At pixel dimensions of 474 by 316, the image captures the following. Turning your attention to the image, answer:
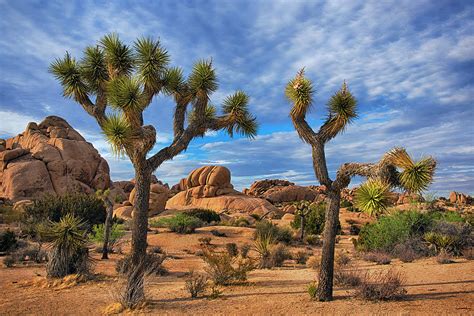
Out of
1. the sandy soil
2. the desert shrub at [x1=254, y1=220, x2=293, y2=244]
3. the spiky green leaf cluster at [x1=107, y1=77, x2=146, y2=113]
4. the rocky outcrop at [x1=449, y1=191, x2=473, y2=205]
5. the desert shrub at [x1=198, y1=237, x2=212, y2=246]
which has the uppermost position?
the rocky outcrop at [x1=449, y1=191, x2=473, y2=205]

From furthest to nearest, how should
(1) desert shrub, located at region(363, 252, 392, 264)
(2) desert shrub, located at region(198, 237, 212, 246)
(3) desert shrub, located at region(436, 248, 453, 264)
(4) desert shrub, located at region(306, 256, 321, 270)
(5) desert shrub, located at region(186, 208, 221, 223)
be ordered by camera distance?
(5) desert shrub, located at region(186, 208, 221, 223) < (2) desert shrub, located at region(198, 237, 212, 246) < (1) desert shrub, located at region(363, 252, 392, 264) < (4) desert shrub, located at region(306, 256, 321, 270) < (3) desert shrub, located at region(436, 248, 453, 264)

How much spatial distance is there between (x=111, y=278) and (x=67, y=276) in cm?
140

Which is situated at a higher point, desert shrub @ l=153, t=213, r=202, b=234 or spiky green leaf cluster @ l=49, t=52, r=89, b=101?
spiky green leaf cluster @ l=49, t=52, r=89, b=101

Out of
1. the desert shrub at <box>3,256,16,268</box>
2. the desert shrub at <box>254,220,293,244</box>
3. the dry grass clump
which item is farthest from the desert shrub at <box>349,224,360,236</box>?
the desert shrub at <box>3,256,16,268</box>

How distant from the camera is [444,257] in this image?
15219 mm

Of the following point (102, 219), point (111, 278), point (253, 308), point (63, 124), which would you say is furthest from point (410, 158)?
point (63, 124)

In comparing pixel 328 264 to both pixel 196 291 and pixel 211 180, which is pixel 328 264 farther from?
pixel 211 180

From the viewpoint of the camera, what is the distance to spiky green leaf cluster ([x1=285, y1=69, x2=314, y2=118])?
10.1m

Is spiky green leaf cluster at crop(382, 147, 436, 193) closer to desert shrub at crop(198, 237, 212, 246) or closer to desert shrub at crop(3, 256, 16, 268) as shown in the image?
desert shrub at crop(3, 256, 16, 268)

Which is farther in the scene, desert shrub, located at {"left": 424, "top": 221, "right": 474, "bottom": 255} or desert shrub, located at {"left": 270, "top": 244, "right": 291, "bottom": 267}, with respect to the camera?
desert shrub, located at {"left": 424, "top": 221, "right": 474, "bottom": 255}

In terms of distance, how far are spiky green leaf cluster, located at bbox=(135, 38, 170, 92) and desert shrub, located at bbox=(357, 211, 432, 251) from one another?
12520 mm

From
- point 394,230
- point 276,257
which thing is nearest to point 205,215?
point 394,230

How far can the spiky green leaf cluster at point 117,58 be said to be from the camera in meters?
14.4

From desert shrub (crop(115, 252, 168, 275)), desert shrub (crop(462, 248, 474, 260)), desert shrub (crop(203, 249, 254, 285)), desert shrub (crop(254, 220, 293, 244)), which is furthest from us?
desert shrub (crop(254, 220, 293, 244))
